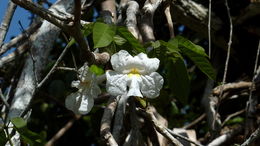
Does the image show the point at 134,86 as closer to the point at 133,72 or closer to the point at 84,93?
the point at 133,72

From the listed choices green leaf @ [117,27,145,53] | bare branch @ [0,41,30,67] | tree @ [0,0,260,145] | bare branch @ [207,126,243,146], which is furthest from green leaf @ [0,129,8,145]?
bare branch @ [207,126,243,146]

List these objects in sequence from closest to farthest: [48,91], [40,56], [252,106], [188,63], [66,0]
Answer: [40,56]
[66,0]
[252,106]
[48,91]
[188,63]

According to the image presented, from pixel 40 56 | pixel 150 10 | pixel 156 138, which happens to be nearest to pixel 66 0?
pixel 40 56

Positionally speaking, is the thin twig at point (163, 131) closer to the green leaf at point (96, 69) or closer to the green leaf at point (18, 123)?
the green leaf at point (96, 69)

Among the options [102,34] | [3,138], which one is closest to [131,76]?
[102,34]

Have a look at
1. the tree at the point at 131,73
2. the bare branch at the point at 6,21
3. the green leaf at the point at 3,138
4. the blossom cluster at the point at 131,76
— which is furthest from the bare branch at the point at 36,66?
the blossom cluster at the point at 131,76

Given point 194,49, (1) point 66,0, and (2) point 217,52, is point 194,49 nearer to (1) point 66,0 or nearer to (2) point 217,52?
(1) point 66,0

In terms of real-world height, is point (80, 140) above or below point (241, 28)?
below
